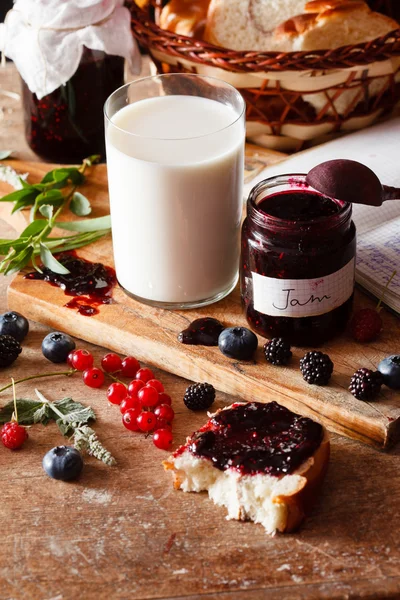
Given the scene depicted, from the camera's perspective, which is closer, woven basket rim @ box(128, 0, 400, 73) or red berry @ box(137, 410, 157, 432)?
red berry @ box(137, 410, 157, 432)

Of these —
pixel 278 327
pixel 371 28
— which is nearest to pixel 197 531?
pixel 278 327

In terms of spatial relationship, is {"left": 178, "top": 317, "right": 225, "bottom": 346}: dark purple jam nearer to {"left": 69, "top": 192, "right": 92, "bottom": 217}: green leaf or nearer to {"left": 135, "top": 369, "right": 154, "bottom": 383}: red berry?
{"left": 135, "top": 369, "right": 154, "bottom": 383}: red berry

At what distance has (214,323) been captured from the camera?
1.63 meters

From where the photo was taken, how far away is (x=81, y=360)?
62.3 inches

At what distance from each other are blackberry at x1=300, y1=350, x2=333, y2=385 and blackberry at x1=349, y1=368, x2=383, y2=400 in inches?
2.0

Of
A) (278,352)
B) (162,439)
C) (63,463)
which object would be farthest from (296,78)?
(63,463)

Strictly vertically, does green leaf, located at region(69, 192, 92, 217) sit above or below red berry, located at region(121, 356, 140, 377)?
above

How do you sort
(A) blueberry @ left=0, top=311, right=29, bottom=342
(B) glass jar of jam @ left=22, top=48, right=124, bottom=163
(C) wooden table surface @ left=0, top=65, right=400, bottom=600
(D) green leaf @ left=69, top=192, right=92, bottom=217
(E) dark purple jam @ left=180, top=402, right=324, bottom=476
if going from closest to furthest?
1. (C) wooden table surface @ left=0, top=65, right=400, bottom=600
2. (E) dark purple jam @ left=180, top=402, right=324, bottom=476
3. (A) blueberry @ left=0, top=311, right=29, bottom=342
4. (D) green leaf @ left=69, top=192, right=92, bottom=217
5. (B) glass jar of jam @ left=22, top=48, right=124, bottom=163

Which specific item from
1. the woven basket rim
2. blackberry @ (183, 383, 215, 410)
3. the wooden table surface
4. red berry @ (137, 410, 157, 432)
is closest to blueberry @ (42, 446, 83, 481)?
the wooden table surface

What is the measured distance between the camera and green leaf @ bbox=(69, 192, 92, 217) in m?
1.95

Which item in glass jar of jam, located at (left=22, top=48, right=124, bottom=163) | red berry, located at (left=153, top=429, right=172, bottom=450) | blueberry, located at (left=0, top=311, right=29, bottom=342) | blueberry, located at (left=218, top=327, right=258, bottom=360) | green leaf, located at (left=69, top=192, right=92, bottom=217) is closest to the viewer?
red berry, located at (left=153, top=429, right=172, bottom=450)

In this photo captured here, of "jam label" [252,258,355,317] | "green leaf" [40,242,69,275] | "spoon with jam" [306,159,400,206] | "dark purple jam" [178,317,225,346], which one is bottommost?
"dark purple jam" [178,317,225,346]

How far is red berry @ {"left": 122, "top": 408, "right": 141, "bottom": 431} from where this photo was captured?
145 cm

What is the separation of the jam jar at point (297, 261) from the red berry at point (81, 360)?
32 centimetres
